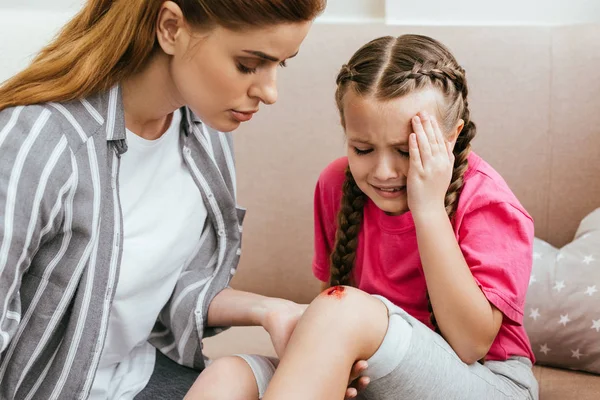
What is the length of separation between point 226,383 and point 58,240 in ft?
1.02

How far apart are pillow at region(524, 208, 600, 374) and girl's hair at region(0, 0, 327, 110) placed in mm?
726

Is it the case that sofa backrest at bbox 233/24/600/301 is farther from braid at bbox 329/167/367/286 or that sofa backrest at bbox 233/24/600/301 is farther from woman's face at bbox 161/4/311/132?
woman's face at bbox 161/4/311/132

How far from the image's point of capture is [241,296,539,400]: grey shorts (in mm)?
1100

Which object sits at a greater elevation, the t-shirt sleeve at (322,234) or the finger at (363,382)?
the t-shirt sleeve at (322,234)

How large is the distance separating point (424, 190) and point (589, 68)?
646 mm

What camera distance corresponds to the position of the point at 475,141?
67.1 inches

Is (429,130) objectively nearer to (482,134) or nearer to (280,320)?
(280,320)

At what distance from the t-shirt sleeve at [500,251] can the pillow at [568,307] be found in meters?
0.29

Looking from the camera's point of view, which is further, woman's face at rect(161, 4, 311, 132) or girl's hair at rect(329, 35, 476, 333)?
girl's hair at rect(329, 35, 476, 333)

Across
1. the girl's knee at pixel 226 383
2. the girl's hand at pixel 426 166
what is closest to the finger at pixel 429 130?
the girl's hand at pixel 426 166

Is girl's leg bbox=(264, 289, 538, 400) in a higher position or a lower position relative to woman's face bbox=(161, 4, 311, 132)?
lower

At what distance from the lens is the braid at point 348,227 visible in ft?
4.50

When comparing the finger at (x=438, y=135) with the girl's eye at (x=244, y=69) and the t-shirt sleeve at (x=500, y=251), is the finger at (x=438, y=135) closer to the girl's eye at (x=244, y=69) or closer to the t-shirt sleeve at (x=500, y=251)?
the t-shirt sleeve at (x=500, y=251)

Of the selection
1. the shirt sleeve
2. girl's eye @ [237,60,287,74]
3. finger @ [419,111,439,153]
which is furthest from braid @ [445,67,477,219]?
the shirt sleeve
